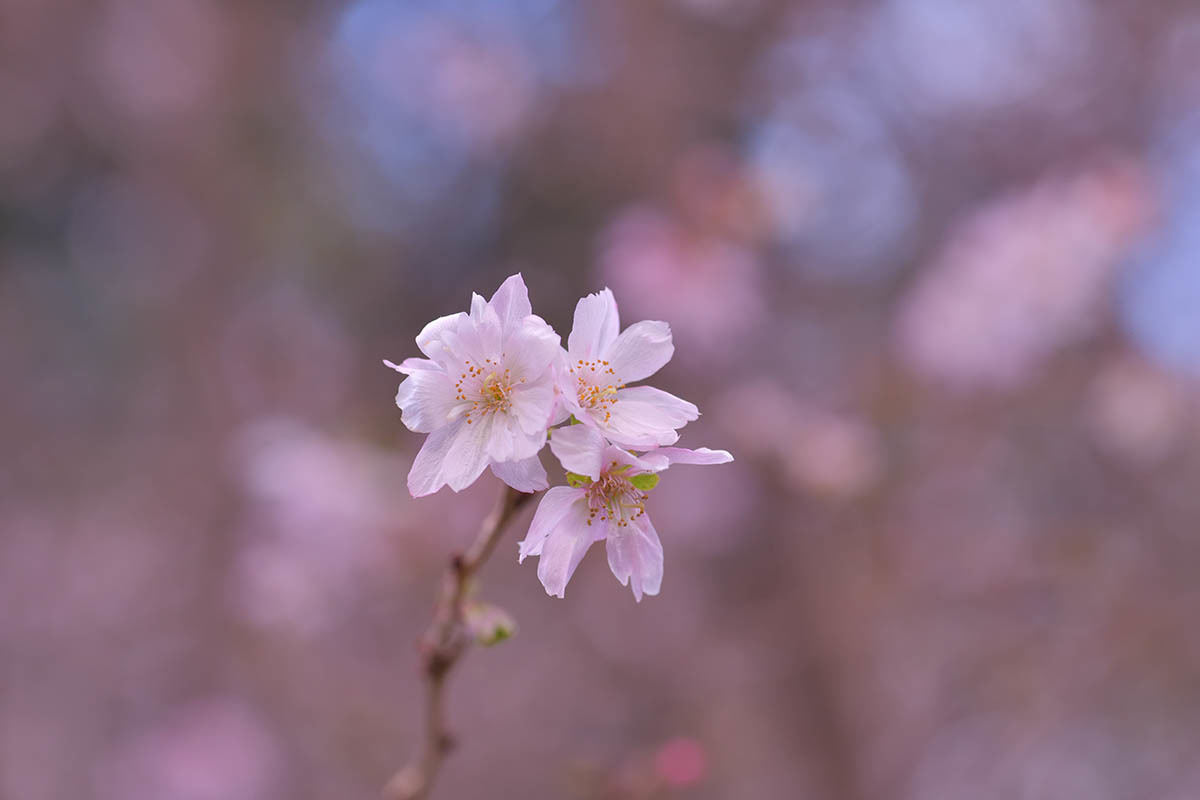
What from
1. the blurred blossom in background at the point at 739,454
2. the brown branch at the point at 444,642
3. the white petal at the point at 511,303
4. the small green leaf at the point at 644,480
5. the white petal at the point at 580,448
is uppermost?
the blurred blossom in background at the point at 739,454

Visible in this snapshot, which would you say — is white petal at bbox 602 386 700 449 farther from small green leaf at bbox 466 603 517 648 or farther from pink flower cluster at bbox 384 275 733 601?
small green leaf at bbox 466 603 517 648

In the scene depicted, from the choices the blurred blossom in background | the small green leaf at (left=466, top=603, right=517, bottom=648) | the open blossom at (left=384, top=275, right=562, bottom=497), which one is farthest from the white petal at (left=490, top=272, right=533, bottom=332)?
the blurred blossom in background

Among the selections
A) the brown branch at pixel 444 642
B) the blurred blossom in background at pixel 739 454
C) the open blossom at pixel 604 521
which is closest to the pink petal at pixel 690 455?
the open blossom at pixel 604 521

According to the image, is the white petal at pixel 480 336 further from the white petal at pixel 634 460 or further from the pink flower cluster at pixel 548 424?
the white petal at pixel 634 460

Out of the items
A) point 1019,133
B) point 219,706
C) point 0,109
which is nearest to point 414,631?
point 219,706

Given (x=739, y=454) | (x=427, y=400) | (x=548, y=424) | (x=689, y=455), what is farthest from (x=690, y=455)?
(x=739, y=454)

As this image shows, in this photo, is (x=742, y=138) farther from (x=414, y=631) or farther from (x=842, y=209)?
(x=414, y=631)

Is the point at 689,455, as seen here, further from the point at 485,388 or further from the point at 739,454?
the point at 739,454
